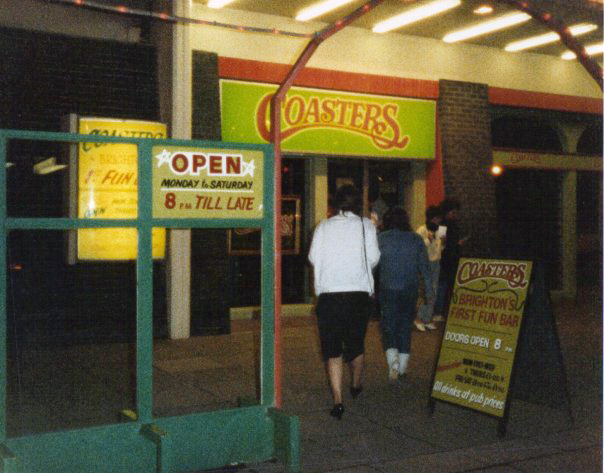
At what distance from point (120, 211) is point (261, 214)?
16.6ft

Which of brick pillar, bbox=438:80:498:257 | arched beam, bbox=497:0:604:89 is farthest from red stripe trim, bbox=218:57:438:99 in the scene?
arched beam, bbox=497:0:604:89

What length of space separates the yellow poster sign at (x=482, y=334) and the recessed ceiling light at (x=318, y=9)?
589cm

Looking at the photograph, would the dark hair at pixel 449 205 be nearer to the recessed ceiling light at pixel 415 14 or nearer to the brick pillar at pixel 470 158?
the brick pillar at pixel 470 158

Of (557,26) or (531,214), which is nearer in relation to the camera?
(557,26)

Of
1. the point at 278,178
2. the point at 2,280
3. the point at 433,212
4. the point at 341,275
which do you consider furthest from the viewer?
the point at 433,212

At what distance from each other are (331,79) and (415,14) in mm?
1542

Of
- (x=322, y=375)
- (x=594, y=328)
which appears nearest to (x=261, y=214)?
(x=322, y=375)

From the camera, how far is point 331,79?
12.6 m

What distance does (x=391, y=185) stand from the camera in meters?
13.8

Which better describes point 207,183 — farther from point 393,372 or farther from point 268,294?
point 393,372

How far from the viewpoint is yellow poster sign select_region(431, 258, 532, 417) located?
660 centimetres

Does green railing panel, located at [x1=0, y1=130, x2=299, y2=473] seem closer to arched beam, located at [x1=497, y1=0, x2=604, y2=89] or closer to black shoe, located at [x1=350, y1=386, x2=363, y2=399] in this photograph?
black shoe, located at [x1=350, y1=386, x2=363, y2=399]

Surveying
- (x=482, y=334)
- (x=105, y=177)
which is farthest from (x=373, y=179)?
(x=482, y=334)

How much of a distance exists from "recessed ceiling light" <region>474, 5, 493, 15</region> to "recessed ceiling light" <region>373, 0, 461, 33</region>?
36 cm
